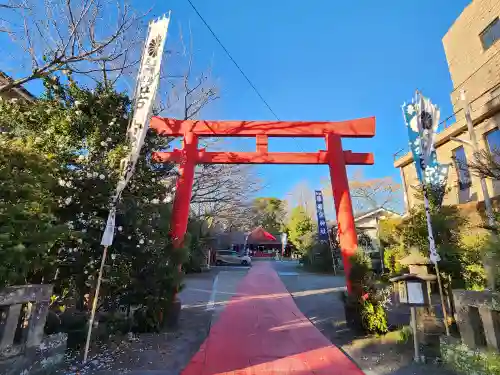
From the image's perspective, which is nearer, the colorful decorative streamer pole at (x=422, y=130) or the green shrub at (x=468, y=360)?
the green shrub at (x=468, y=360)

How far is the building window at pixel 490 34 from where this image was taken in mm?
10070

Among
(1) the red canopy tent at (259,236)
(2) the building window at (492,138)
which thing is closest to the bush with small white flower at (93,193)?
(2) the building window at (492,138)

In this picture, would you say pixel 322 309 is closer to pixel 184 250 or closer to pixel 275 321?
pixel 275 321

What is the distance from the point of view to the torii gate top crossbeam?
7469 millimetres

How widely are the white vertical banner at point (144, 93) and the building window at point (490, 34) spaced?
1165 cm

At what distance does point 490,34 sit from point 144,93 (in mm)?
12680

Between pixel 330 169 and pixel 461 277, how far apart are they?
156 inches

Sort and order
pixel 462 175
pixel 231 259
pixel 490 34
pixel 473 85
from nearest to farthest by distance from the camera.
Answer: pixel 490 34, pixel 462 175, pixel 473 85, pixel 231 259

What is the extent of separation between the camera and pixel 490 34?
34.2 feet

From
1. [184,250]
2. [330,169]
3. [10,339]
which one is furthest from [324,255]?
[10,339]

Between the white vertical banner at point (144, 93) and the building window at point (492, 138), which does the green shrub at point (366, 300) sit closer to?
the white vertical banner at point (144, 93)

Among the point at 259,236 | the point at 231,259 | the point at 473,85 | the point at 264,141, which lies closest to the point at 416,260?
the point at 264,141

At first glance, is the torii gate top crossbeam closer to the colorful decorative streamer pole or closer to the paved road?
the colorful decorative streamer pole

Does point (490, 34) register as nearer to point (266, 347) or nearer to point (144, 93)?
point (144, 93)
